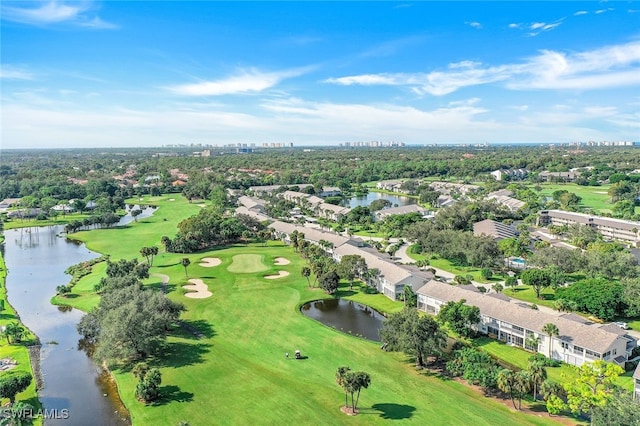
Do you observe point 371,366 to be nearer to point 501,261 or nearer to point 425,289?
point 425,289

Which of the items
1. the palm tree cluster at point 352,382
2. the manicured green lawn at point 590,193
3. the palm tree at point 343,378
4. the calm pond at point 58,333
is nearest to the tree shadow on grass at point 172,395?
the calm pond at point 58,333

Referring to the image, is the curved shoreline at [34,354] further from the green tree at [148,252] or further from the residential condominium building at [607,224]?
the residential condominium building at [607,224]

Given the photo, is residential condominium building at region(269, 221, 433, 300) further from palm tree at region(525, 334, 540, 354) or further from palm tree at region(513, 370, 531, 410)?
palm tree at region(513, 370, 531, 410)

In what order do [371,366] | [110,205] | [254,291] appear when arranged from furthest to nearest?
[110,205] → [254,291] → [371,366]

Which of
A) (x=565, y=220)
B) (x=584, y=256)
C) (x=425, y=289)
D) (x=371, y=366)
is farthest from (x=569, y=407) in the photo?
(x=565, y=220)

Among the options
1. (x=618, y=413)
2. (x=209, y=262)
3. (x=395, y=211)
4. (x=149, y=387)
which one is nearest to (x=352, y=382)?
(x=149, y=387)

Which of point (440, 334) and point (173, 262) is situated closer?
point (440, 334)
